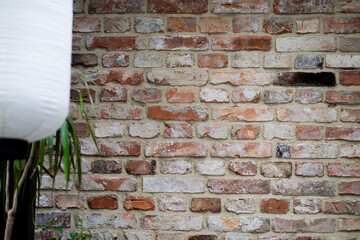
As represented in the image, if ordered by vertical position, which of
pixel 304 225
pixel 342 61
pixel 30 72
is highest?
pixel 342 61

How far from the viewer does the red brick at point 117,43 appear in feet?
5.46

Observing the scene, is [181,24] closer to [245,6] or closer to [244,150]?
[245,6]

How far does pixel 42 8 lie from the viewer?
67 centimetres

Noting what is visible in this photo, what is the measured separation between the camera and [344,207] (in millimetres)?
1617

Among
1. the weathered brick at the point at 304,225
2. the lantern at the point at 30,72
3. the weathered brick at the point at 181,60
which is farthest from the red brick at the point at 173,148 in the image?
the lantern at the point at 30,72

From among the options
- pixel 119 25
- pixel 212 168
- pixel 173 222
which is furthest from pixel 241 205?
pixel 119 25

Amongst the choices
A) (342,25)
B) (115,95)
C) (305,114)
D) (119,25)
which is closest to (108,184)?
(115,95)

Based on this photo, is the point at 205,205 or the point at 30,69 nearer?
the point at 30,69

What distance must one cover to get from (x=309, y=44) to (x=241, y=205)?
0.78 meters

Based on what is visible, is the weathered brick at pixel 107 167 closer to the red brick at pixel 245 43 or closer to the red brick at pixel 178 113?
the red brick at pixel 178 113

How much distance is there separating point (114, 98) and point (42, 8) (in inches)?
39.0

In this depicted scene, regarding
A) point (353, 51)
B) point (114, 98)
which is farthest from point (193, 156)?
point (353, 51)

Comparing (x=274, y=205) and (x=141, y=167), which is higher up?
(x=141, y=167)

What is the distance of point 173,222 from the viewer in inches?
63.9
